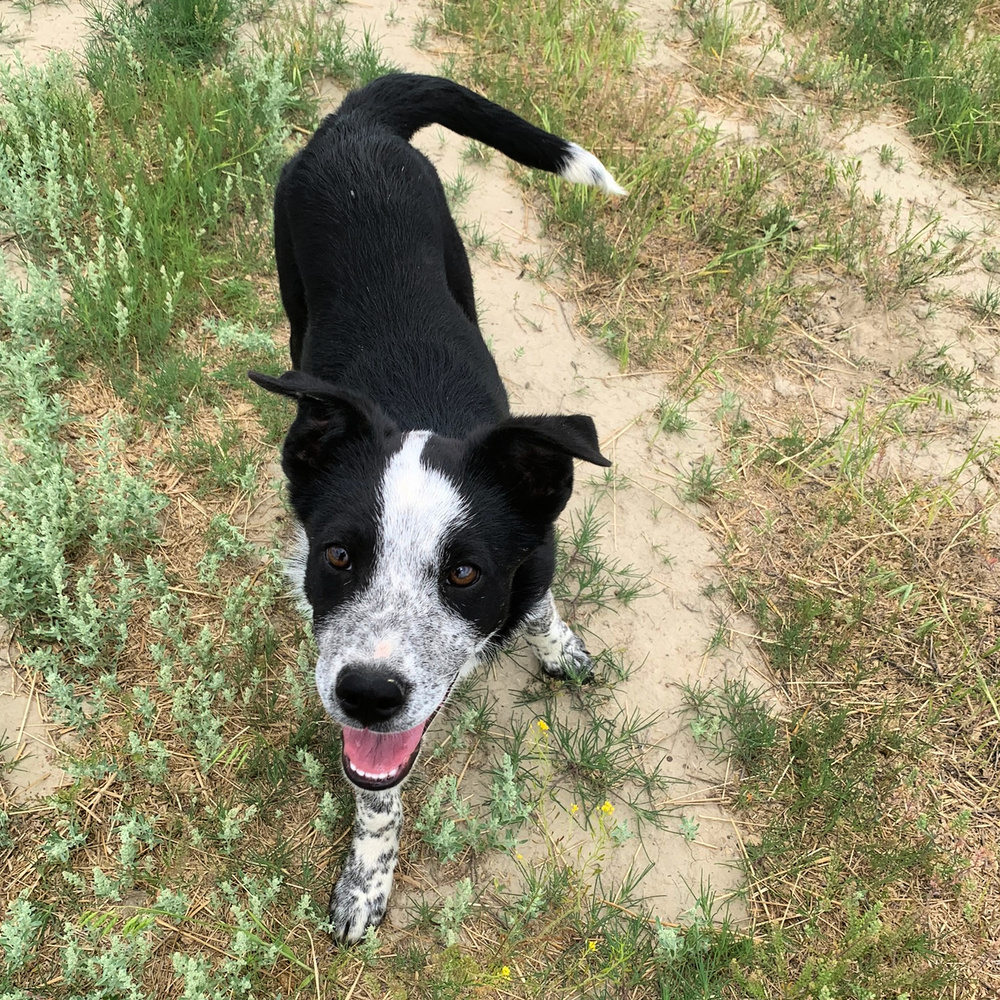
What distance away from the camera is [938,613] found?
10.2ft

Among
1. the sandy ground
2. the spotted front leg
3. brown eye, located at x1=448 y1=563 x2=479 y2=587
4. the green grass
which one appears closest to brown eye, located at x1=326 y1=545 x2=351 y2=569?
brown eye, located at x1=448 y1=563 x2=479 y2=587

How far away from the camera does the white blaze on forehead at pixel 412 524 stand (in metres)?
1.80

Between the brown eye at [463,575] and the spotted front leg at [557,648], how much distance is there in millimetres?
782

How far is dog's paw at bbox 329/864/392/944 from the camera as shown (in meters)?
2.22

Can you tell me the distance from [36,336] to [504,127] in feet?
7.16

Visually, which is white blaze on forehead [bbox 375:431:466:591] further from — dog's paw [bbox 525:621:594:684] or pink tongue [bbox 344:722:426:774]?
dog's paw [bbox 525:621:594:684]

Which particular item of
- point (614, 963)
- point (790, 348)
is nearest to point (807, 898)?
point (614, 963)

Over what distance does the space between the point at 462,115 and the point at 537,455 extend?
1827mm

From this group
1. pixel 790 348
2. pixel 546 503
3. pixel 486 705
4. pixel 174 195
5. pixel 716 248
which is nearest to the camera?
pixel 546 503

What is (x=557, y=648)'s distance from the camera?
2.75 metres

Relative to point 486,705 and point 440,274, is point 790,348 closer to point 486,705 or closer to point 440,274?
point 440,274

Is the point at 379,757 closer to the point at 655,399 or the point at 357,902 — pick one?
the point at 357,902

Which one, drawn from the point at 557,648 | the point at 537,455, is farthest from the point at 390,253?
the point at 557,648

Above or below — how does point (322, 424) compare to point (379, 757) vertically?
above
